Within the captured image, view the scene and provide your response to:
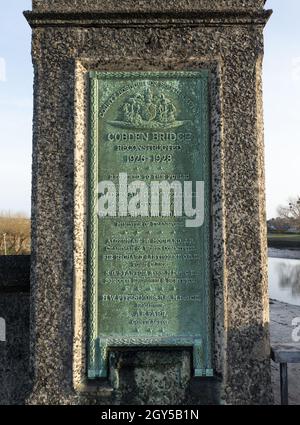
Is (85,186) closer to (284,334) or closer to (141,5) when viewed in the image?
(141,5)

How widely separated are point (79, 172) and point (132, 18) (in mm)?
1136

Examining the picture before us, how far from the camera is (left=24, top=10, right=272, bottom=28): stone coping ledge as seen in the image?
2.77 m

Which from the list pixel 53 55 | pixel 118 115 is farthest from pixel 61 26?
pixel 118 115

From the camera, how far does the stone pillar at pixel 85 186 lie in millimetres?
2609

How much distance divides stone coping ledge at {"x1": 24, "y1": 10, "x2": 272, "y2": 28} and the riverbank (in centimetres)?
240

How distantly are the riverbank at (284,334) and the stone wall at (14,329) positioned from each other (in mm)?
1915

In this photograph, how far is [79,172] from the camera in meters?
2.71

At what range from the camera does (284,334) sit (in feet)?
18.3

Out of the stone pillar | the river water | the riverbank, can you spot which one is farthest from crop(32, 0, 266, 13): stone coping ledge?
the river water

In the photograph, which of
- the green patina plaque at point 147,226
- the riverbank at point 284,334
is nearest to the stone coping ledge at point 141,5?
the green patina plaque at point 147,226

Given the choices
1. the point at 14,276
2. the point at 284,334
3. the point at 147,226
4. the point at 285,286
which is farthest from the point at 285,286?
the point at 14,276

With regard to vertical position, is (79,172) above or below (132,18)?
below

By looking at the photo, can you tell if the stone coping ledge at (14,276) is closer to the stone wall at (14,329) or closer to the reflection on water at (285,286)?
the stone wall at (14,329)
